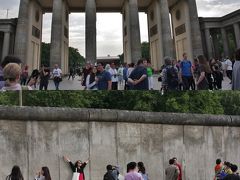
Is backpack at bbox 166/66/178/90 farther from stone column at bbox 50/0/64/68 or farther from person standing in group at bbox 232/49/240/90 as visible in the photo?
stone column at bbox 50/0/64/68

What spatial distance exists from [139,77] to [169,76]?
1.39 m

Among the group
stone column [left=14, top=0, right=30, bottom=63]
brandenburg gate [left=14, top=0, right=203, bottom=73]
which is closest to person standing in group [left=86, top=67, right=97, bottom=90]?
brandenburg gate [left=14, top=0, right=203, bottom=73]

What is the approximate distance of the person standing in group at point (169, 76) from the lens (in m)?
13.4

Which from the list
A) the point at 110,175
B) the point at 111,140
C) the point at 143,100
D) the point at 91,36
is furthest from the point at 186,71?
the point at 91,36

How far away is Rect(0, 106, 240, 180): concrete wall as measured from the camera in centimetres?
1062

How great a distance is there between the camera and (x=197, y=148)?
1262cm

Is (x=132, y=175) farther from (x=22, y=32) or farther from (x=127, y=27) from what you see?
(x=127, y=27)

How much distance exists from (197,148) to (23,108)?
6.72 meters

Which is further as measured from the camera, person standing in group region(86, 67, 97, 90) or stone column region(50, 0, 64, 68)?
stone column region(50, 0, 64, 68)

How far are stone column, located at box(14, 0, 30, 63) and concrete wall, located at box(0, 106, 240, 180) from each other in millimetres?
30327

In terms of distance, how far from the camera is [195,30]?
42.9 metres

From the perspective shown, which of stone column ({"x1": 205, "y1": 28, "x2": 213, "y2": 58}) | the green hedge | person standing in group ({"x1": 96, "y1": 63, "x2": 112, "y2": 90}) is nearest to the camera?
the green hedge

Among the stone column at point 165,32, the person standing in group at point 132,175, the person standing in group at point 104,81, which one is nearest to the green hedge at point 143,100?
the person standing in group at point 104,81

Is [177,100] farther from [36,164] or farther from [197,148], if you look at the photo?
[36,164]
